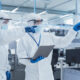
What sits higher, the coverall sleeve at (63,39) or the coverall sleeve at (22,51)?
the coverall sleeve at (63,39)

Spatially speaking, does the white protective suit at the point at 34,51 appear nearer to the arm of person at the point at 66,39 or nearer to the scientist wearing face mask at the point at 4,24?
the arm of person at the point at 66,39

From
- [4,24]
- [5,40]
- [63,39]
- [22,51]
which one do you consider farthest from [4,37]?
[63,39]

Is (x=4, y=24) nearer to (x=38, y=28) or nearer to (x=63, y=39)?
(x=38, y=28)

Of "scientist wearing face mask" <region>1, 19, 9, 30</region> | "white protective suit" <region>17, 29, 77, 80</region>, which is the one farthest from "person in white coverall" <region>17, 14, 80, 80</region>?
"scientist wearing face mask" <region>1, 19, 9, 30</region>

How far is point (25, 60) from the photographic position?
69.8 inches

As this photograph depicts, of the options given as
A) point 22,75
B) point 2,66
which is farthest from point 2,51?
point 22,75

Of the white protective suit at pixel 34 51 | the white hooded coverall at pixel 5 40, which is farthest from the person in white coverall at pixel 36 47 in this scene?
the white hooded coverall at pixel 5 40

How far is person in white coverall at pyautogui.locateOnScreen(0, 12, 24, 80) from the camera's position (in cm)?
159

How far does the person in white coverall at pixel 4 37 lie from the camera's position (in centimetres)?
159

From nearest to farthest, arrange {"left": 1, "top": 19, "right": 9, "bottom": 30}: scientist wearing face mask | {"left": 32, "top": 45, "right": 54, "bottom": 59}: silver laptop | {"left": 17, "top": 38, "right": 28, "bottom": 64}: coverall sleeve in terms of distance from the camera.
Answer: {"left": 32, "top": 45, "right": 54, "bottom": 59}: silver laptop < {"left": 1, "top": 19, "right": 9, "bottom": 30}: scientist wearing face mask < {"left": 17, "top": 38, "right": 28, "bottom": 64}: coverall sleeve

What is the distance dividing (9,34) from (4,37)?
0.06 metres

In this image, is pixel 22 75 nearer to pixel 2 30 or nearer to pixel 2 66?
pixel 2 66

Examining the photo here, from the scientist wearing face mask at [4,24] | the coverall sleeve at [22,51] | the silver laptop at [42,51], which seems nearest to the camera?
the silver laptop at [42,51]

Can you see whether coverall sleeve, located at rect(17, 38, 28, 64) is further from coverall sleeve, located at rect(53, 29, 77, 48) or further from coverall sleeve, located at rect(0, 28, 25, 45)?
coverall sleeve, located at rect(53, 29, 77, 48)
